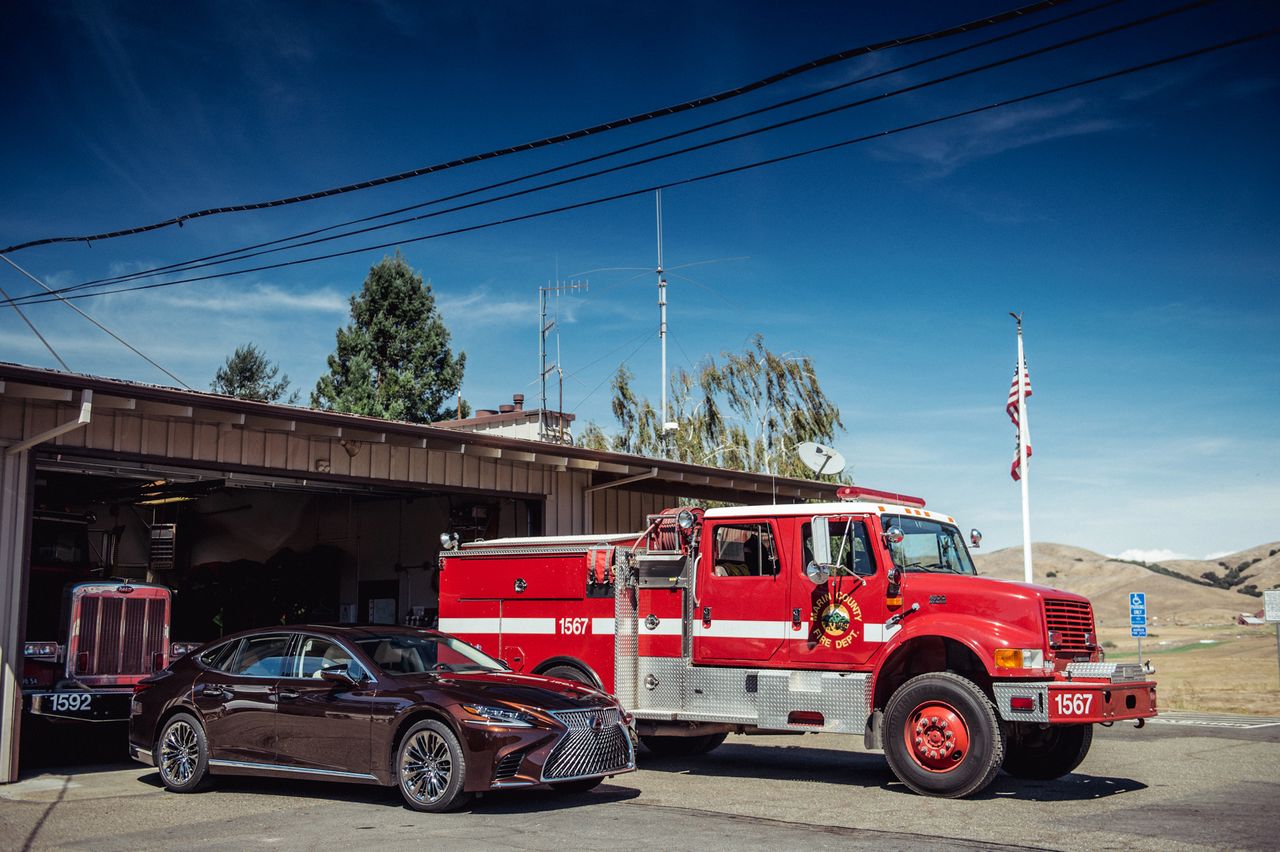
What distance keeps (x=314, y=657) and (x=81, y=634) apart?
5957 millimetres

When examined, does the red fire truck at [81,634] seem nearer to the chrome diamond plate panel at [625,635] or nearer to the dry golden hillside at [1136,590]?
the chrome diamond plate panel at [625,635]

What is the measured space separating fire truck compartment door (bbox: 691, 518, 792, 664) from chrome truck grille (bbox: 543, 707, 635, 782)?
2.07 meters

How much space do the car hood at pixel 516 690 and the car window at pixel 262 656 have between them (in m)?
1.48

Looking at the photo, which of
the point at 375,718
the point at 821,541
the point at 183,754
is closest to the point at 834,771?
the point at 821,541

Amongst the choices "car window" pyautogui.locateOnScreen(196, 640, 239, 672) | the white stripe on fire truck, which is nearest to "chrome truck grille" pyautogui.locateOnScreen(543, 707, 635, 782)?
the white stripe on fire truck

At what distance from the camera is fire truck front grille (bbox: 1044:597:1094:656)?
10859mm

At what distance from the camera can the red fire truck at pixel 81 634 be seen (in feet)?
45.1

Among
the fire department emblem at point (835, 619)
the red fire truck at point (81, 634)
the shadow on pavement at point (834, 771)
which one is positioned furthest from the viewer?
the red fire truck at point (81, 634)

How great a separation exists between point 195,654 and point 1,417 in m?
3.47

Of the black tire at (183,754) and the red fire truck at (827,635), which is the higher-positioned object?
the red fire truck at (827,635)

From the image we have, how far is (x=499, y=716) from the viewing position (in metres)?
9.74

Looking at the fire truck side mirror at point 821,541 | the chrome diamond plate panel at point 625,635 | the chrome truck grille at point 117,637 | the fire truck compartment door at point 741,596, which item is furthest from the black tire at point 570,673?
the chrome truck grille at point 117,637

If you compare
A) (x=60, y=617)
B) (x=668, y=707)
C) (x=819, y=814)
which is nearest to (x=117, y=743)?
(x=60, y=617)

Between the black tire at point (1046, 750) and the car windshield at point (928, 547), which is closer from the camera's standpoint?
the black tire at point (1046, 750)
